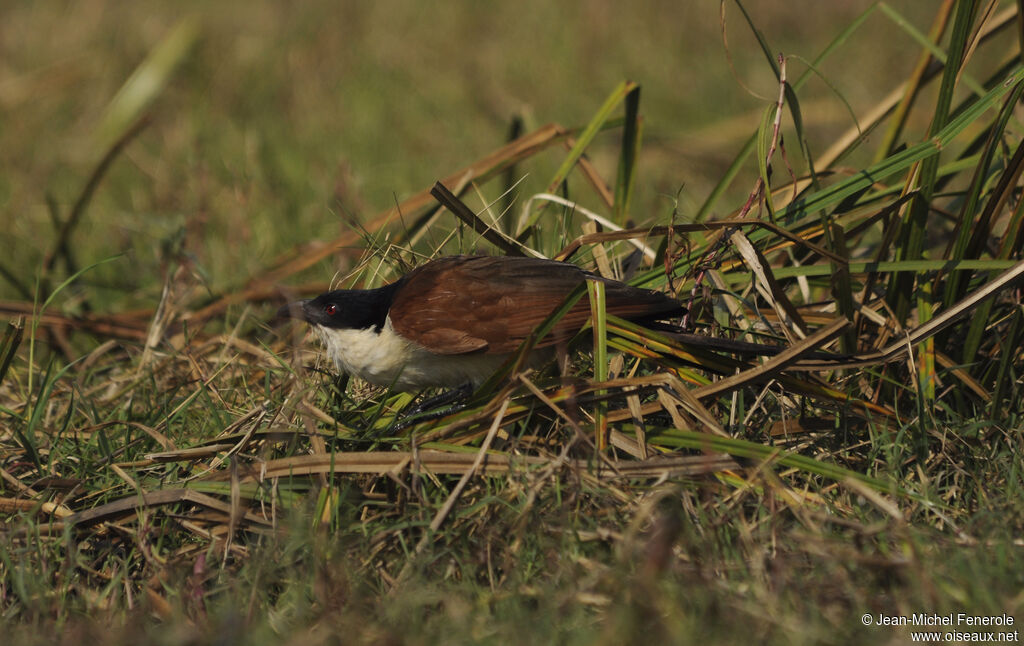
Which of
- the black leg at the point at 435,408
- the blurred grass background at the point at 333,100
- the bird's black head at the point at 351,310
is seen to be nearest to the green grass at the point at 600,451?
the black leg at the point at 435,408

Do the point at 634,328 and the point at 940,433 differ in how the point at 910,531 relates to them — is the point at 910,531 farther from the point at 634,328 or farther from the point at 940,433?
the point at 634,328

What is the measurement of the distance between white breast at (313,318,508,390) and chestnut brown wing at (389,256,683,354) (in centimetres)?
5

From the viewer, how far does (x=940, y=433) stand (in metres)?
2.62

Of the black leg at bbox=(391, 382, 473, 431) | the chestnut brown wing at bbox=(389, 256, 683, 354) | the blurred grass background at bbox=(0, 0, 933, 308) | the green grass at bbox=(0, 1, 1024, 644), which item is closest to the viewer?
the green grass at bbox=(0, 1, 1024, 644)

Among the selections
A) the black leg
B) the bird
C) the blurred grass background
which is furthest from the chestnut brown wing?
the blurred grass background

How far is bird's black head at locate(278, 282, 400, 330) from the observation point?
9.05ft

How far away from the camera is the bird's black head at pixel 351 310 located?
2758 millimetres

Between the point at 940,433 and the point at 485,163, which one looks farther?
the point at 485,163

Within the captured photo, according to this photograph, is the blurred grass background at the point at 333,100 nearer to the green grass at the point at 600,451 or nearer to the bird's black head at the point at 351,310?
the green grass at the point at 600,451

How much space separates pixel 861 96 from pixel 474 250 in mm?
4463

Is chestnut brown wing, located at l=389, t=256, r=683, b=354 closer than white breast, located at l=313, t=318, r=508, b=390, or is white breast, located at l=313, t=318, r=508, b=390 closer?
chestnut brown wing, located at l=389, t=256, r=683, b=354

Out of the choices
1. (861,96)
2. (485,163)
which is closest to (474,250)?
(485,163)

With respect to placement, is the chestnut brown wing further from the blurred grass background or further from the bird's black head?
the blurred grass background

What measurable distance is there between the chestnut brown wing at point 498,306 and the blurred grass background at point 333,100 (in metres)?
2.19
